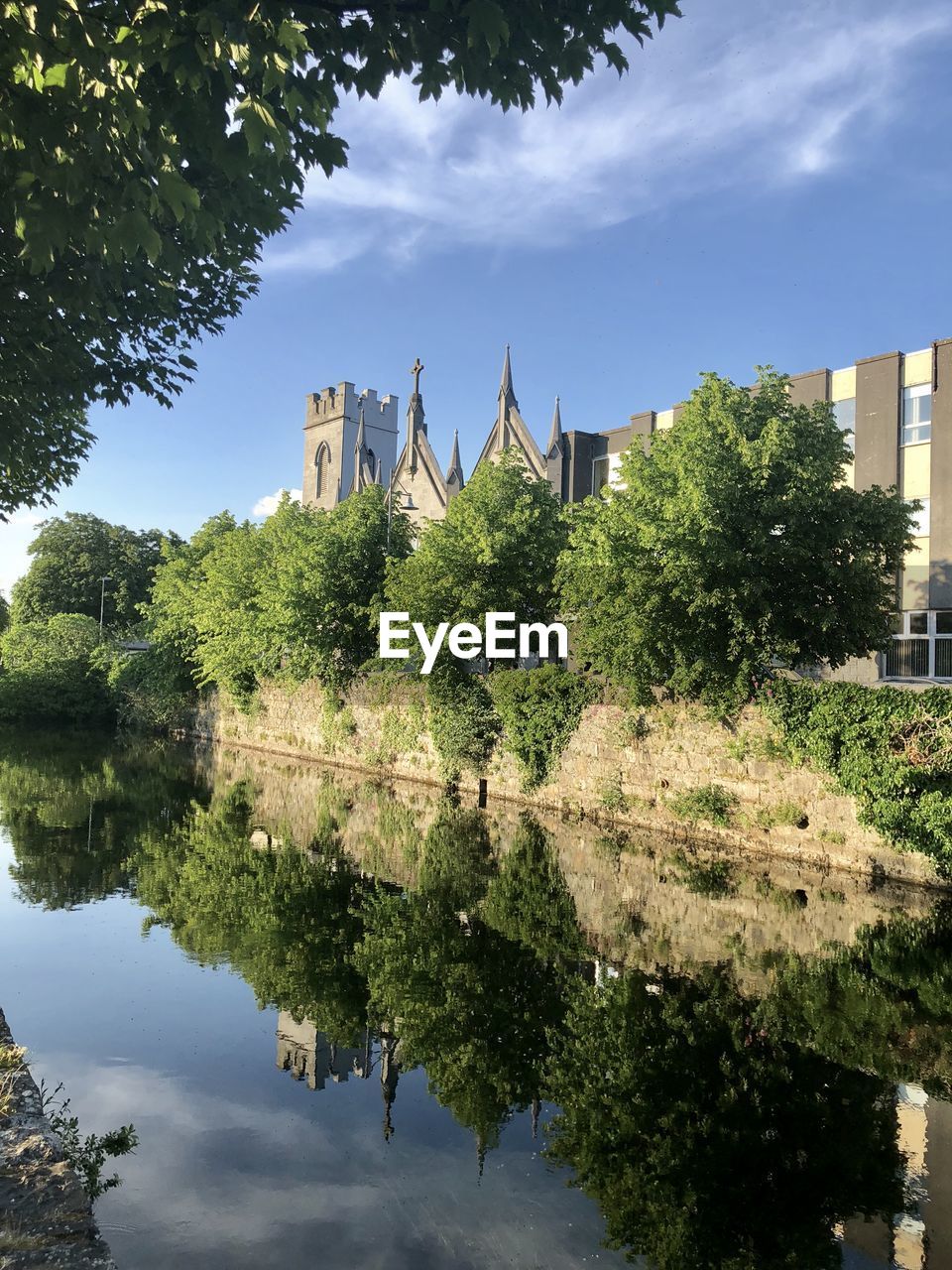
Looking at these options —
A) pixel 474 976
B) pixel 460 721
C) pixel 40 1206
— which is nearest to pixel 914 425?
pixel 460 721

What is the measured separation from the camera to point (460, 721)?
81.3 feet

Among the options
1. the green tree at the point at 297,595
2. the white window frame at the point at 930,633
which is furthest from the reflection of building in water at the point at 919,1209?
the green tree at the point at 297,595

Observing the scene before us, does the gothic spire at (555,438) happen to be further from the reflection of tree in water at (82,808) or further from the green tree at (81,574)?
the green tree at (81,574)

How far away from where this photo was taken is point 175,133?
4789 mm

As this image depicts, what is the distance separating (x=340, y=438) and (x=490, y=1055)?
58.4 meters

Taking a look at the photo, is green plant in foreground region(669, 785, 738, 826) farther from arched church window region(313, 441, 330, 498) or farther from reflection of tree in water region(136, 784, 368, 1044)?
arched church window region(313, 441, 330, 498)

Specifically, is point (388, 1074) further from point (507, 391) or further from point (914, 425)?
point (507, 391)

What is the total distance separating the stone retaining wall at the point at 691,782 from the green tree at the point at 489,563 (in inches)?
153

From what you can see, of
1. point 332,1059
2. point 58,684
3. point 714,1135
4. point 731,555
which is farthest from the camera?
point 58,684

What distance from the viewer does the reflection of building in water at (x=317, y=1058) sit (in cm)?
718

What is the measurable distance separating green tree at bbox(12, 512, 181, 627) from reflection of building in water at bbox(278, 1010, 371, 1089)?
66.3 meters

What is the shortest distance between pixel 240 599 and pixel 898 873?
28118mm

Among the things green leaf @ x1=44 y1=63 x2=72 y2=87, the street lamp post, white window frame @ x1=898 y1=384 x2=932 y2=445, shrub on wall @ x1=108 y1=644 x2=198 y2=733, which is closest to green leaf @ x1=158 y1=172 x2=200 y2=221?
green leaf @ x1=44 y1=63 x2=72 y2=87

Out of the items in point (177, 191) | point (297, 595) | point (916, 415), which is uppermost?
point (916, 415)
